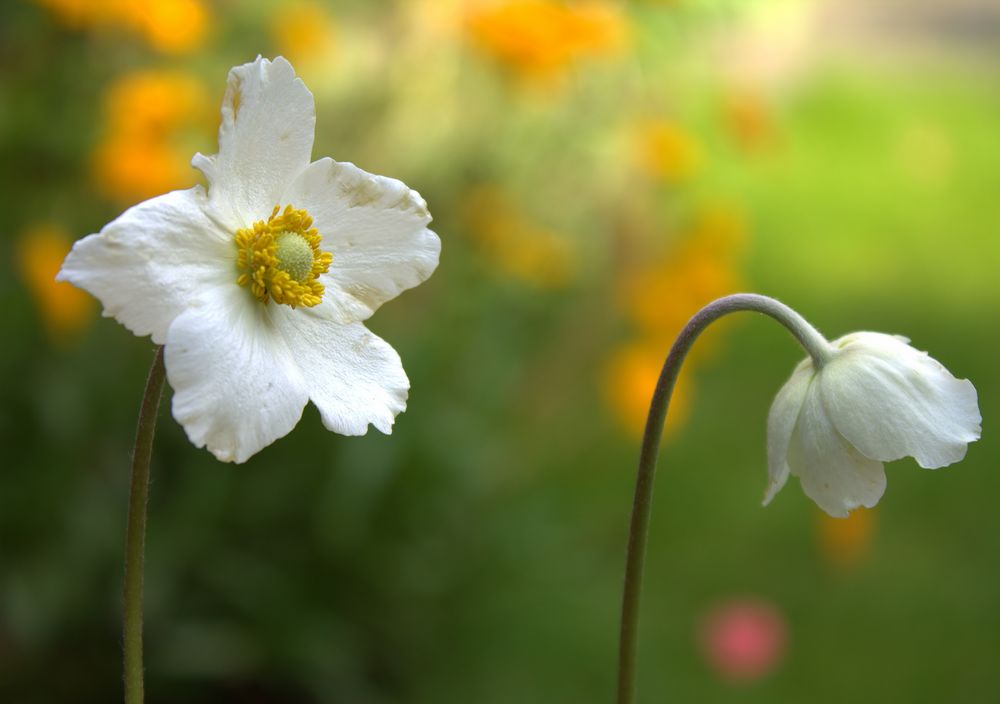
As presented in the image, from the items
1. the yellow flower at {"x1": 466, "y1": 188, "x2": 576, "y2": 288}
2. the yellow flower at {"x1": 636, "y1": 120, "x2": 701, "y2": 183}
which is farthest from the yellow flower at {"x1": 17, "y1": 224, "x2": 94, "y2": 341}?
the yellow flower at {"x1": 636, "y1": 120, "x2": 701, "y2": 183}

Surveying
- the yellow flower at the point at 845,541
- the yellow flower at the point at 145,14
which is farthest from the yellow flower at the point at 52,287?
the yellow flower at the point at 845,541

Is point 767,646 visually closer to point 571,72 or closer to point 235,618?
point 235,618

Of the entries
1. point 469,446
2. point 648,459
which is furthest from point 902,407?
point 469,446

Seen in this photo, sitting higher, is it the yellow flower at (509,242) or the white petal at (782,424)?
the yellow flower at (509,242)

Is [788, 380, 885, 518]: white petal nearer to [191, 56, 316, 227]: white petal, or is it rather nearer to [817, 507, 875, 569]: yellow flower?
[191, 56, 316, 227]: white petal

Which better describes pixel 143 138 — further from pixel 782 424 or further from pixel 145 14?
pixel 782 424

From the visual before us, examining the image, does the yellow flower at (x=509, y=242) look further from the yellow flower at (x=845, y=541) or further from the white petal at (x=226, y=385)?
the white petal at (x=226, y=385)
